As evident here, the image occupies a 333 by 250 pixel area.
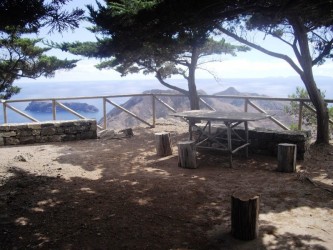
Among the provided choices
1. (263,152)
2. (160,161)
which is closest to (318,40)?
(263,152)

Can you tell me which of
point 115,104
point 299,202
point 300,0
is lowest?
point 299,202

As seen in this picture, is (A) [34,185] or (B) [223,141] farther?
(B) [223,141]

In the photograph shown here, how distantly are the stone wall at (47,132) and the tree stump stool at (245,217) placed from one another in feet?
21.9

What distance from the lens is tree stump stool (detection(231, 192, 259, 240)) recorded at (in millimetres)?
3176

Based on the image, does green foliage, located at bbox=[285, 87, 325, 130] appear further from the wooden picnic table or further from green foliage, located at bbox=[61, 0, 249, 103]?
the wooden picnic table

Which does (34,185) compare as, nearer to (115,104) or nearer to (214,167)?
(214,167)

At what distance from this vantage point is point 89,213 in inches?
153

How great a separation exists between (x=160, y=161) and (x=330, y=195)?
3350 mm

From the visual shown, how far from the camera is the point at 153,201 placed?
14.2ft

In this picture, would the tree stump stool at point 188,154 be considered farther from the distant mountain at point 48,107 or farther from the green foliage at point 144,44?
the distant mountain at point 48,107

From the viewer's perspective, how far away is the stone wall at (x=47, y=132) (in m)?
8.38

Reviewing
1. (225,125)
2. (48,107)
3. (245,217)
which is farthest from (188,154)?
(48,107)

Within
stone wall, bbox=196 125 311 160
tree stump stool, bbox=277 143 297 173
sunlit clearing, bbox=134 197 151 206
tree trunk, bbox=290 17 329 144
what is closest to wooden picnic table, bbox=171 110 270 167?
stone wall, bbox=196 125 311 160

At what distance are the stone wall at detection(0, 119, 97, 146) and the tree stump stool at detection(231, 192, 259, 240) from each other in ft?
21.9
